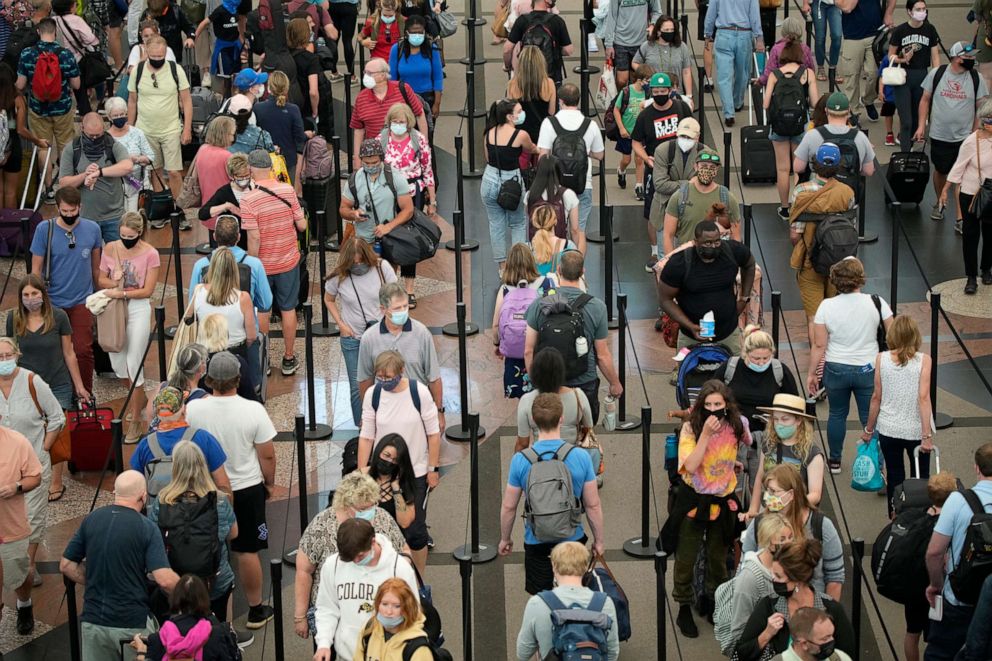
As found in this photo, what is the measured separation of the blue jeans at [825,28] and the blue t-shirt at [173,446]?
1213cm

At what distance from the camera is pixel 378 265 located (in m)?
12.2

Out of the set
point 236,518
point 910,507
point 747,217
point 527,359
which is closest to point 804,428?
point 910,507

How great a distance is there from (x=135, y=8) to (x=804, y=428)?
11845mm

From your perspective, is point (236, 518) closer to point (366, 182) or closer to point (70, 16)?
point (366, 182)

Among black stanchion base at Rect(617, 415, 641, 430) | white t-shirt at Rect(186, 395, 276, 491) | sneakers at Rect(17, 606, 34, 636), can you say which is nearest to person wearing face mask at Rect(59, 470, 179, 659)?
white t-shirt at Rect(186, 395, 276, 491)

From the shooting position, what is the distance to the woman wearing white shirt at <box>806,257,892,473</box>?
1160 cm

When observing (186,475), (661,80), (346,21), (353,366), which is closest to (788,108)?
(661,80)

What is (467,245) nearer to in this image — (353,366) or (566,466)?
(353,366)

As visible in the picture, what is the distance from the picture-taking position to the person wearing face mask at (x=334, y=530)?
8.98m

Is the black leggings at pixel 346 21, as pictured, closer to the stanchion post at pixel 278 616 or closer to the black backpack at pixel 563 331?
the black backpack at pixel 563 331

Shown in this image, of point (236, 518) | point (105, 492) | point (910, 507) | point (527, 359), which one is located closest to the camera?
point (910, 507)

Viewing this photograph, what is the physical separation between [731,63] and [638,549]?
8442 millimetres

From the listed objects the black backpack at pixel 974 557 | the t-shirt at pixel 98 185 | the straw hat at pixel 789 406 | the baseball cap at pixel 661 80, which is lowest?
the black backpack at pixel 974 557

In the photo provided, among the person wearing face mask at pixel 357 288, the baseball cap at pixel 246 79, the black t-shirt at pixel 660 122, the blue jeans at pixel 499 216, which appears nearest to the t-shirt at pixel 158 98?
the baseball cap at pixel 246 79
